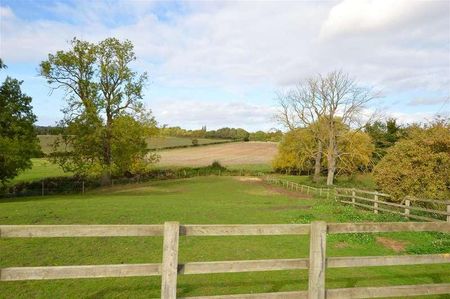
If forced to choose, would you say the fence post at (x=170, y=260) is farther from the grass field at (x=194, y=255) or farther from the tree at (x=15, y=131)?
the tree at (x=15, y=131)

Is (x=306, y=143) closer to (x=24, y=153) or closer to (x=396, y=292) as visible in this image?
(x=24, y=153)

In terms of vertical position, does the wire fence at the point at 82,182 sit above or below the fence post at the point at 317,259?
below

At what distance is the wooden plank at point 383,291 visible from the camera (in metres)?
5.24

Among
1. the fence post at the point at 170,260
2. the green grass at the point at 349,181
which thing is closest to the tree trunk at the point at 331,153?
the green grass at the point at 349,181

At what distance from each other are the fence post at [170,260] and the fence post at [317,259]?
181cm

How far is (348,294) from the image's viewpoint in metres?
5.25

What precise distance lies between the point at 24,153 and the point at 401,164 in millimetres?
29219

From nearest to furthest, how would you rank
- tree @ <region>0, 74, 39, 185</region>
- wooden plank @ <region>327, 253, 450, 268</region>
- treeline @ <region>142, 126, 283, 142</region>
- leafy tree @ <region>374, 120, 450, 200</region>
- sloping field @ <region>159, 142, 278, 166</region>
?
wooden plank @ <region>327, 253, 450, 268</region> < leafy tree @ <region>374, 120, 450, 200</region> < tree @ <region>0, 74, 39, 185</region> < sloping field @ <region>159, 142, 278, 166</region> < treeline @ <region>142, 126, 283, 142</region>

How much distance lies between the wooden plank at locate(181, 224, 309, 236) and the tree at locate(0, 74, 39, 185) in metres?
30.2

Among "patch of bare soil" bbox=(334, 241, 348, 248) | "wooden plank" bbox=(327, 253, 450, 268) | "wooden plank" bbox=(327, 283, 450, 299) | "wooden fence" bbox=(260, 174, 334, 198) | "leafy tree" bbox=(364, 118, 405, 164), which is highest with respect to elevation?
"leafy tree" bbox=(364, 118, 405, 164)

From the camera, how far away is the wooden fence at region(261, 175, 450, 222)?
630 inches

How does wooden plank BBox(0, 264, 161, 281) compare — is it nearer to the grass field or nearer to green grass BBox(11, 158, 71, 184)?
the grass field

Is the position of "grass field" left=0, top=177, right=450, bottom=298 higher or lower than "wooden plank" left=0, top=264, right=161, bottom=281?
lower

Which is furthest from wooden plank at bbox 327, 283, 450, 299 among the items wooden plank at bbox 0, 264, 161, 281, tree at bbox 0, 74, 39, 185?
tree at bbox 0, 74, 39, 185
